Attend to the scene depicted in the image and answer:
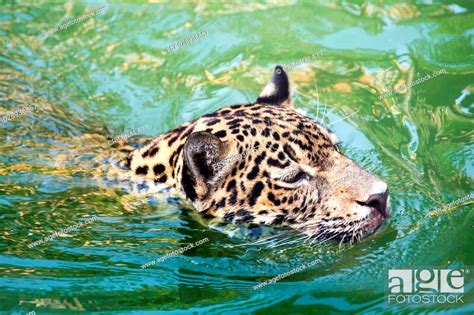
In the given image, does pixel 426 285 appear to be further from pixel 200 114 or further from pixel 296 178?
pixel 200 114

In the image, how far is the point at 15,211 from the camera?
30.5 feet

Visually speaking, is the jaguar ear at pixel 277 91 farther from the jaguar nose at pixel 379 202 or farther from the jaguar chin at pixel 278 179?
the jaguar nose at pixel 379 202

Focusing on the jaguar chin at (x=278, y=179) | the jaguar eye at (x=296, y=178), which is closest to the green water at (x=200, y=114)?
the jaguar chin at (x=278, y=179)

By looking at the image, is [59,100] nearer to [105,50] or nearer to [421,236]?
[105,50]

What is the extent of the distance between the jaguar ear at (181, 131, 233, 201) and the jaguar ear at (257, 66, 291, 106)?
142 centimetres

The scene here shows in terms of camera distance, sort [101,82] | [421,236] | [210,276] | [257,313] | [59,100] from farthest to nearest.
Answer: [101,82] → [59,100] → [421,236] → [210,276] → [257,313]

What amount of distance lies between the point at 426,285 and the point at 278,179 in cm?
174

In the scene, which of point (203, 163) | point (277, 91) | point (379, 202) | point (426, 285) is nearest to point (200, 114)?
point (277, 91)

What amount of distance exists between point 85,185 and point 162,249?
1.12 metres

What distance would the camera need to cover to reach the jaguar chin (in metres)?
8.32

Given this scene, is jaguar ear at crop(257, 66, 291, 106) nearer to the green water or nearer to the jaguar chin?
the jaguar chin

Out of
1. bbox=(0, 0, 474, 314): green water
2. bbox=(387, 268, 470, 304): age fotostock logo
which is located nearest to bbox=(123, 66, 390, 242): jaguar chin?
bbox=(0, 0, 474, 314): green water

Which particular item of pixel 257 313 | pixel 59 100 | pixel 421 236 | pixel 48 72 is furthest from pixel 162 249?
pixel 48 72

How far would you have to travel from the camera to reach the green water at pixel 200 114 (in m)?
8.32
